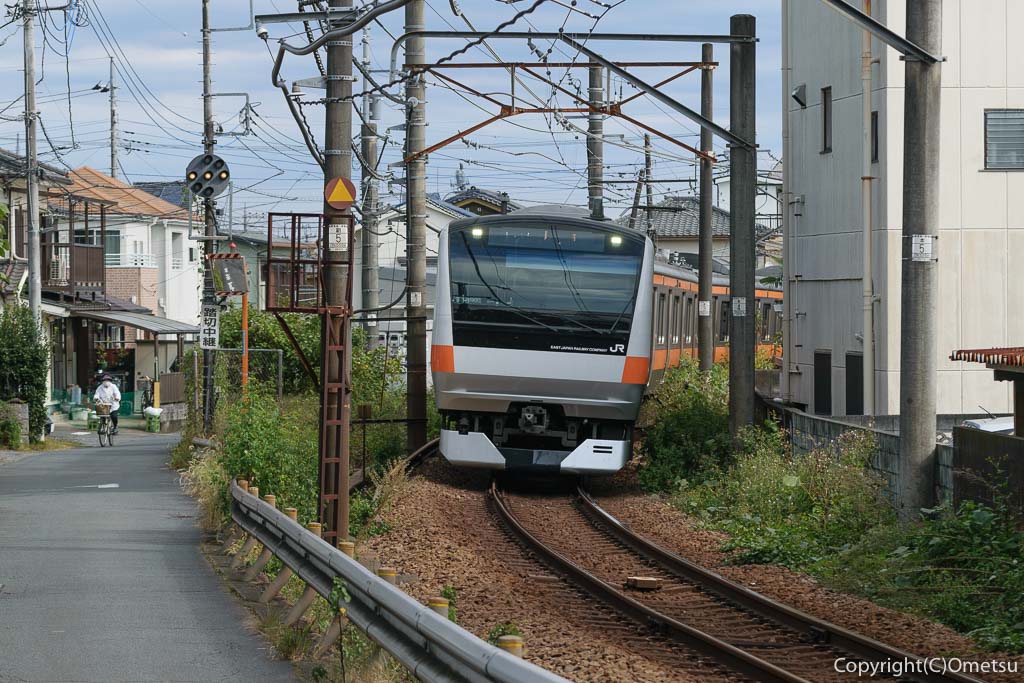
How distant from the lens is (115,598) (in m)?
9.50

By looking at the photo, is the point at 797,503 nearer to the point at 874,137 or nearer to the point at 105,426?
the point at 874,137

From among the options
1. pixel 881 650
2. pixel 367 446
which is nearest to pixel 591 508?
pixel 367 446

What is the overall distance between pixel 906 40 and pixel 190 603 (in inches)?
297

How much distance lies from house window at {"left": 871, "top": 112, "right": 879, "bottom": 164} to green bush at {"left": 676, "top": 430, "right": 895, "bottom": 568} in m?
4.41

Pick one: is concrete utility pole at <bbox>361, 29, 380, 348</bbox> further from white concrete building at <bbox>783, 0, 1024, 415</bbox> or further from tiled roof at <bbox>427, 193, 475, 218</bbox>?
tiled roof at <bbox>427, 193, 475, 218</bbox>

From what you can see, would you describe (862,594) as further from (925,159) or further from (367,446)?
(367,446)

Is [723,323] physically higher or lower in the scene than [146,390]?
higher

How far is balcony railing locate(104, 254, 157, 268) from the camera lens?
1874 inches

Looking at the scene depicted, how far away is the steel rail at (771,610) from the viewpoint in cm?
810

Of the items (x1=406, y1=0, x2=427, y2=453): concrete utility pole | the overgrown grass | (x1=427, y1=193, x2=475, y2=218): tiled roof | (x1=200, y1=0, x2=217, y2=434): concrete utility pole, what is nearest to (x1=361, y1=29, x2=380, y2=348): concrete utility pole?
(x1=200, y1=0, x2=217, y2=434): concrete utility pole

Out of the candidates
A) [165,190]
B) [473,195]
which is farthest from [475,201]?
[165,190]

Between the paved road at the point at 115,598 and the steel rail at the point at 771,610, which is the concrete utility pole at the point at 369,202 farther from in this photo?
the steel rail at the point at 771,610

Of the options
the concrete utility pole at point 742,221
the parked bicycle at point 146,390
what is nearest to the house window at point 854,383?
the concrete utility pole at point 742,221

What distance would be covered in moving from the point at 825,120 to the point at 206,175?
10601 mm
